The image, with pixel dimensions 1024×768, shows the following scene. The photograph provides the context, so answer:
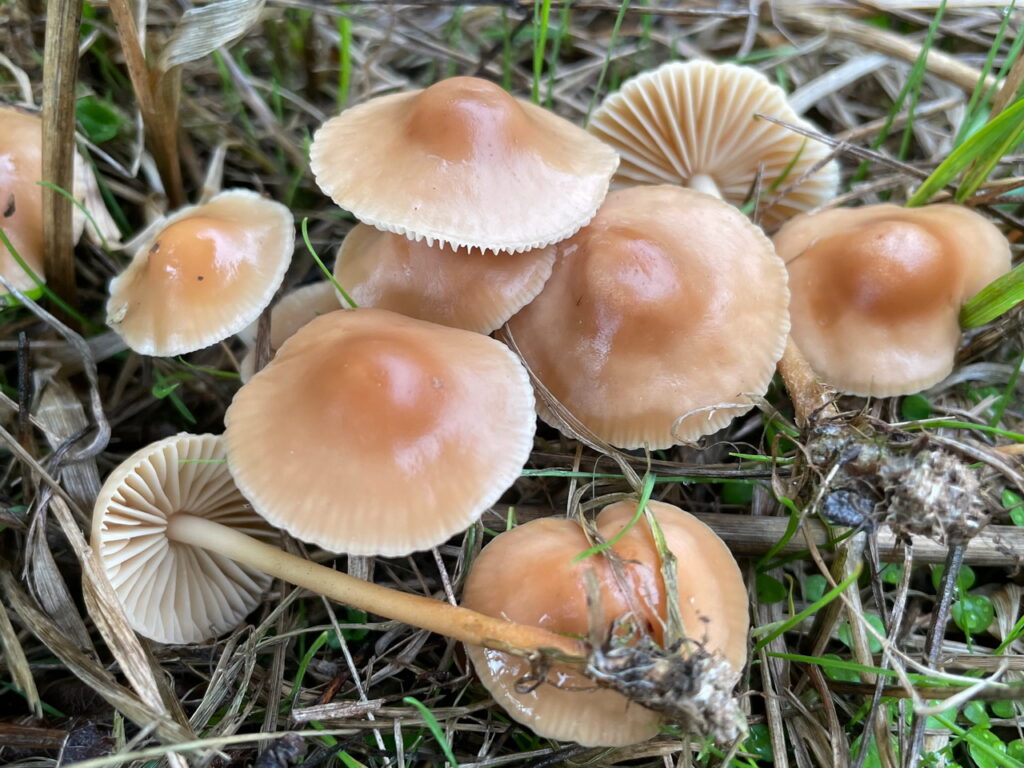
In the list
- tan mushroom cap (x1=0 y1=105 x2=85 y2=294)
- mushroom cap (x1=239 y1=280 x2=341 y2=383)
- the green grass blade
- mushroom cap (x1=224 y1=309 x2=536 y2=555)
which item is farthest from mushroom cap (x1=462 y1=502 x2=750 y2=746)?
tan mushroom cap (x1=0 y1=105 x2=85 y2=294)

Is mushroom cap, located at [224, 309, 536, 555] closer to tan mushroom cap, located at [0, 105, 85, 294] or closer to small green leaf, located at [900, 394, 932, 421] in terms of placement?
tan mushroom cap, located at [0, 105, 85, 294]

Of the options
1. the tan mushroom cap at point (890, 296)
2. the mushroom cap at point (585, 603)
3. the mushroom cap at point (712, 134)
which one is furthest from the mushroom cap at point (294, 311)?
the tan mushroom cap at point (890, 296)

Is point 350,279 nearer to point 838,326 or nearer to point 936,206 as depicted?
point 838,326

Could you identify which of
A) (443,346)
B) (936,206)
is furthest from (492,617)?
(936,206)

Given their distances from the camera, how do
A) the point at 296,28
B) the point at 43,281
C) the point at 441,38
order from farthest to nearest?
the point at 441,38
the point at 296,28
the point at 43,281

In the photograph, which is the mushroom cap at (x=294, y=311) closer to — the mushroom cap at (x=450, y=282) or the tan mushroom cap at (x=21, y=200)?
the mushroom cap at (x=450, y=282)

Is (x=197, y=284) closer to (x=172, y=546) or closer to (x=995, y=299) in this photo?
(x=172, y=546)

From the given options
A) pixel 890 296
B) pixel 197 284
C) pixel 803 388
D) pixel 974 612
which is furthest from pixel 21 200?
pixel 974 612
